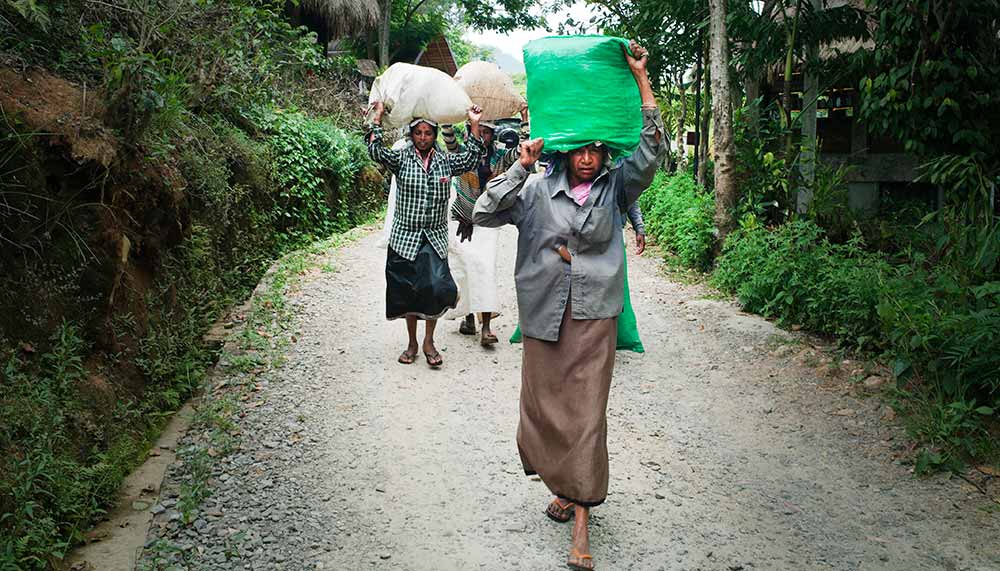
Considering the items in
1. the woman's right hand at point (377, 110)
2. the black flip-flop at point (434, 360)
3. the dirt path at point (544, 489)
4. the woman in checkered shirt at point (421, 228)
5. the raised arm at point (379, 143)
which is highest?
the woman's right hand at point (377, 110)

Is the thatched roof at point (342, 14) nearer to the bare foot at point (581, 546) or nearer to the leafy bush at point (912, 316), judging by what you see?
the leafy bush at point (912, 316)

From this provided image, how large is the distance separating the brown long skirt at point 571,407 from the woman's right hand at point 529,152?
66 centimetres

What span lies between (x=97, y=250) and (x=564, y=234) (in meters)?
2.71

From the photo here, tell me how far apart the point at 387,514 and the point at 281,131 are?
716cm

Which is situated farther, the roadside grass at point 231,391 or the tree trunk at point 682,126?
the tree trunk at point 682,126

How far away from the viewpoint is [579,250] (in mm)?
3600

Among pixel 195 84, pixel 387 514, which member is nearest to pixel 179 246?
pixel 195 84

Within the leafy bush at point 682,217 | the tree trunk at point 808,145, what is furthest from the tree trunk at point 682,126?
the tree trunk at point 808,145

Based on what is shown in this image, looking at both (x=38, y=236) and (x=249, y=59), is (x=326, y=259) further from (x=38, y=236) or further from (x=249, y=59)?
(x=38, y=236)

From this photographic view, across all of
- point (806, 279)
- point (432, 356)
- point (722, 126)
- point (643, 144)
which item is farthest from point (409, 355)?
point (722, 126)

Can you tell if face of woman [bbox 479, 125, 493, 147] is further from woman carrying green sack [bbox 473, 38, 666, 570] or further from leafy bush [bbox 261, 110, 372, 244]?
leafy bush [bbox 261, 110, 372, 244]

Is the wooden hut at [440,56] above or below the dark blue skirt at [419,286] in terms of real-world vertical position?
above

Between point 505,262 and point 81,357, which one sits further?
point 505,262

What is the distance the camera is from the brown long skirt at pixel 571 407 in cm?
347
